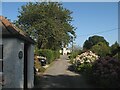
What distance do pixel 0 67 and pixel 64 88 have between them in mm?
5954

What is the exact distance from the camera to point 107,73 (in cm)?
1936

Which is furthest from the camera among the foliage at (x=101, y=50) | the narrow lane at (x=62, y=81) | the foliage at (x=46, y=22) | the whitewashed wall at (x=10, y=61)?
the foliage at (x=46, y=22)

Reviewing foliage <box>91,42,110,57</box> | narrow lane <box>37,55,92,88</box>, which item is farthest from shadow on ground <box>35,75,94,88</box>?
foliage <box>91,42,110,57</box>

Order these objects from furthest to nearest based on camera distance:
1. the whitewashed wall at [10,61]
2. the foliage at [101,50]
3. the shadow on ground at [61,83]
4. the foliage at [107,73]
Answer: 1. the foliage at [101,50]
2. the shadow on ground at [61,83]
3. the foliage at [107,73]
4. the whitewashed wall at [10,61]

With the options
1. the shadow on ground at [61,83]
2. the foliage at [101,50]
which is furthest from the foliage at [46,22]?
the shadow on ground at [61,83]

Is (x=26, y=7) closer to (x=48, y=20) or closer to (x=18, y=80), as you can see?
(x=48, y=20)

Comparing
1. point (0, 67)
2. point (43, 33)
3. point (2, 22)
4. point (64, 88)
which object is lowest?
point (64, 88)

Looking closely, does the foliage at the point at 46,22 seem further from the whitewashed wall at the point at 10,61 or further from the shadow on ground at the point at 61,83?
the whitewashed wall at the point at 10,61

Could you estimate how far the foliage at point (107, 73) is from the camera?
18391mm

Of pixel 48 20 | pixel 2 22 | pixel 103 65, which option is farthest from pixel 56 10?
pixel 2 22

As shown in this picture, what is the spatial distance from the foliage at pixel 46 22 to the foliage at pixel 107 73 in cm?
3041

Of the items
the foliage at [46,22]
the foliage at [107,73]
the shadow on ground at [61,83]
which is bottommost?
the shadow on ground at [61,83]

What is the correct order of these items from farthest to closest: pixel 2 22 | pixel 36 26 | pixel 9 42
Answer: pixel 36 26, pixel 2 22, pixel 9 42

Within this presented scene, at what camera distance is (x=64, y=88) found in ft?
63.3
